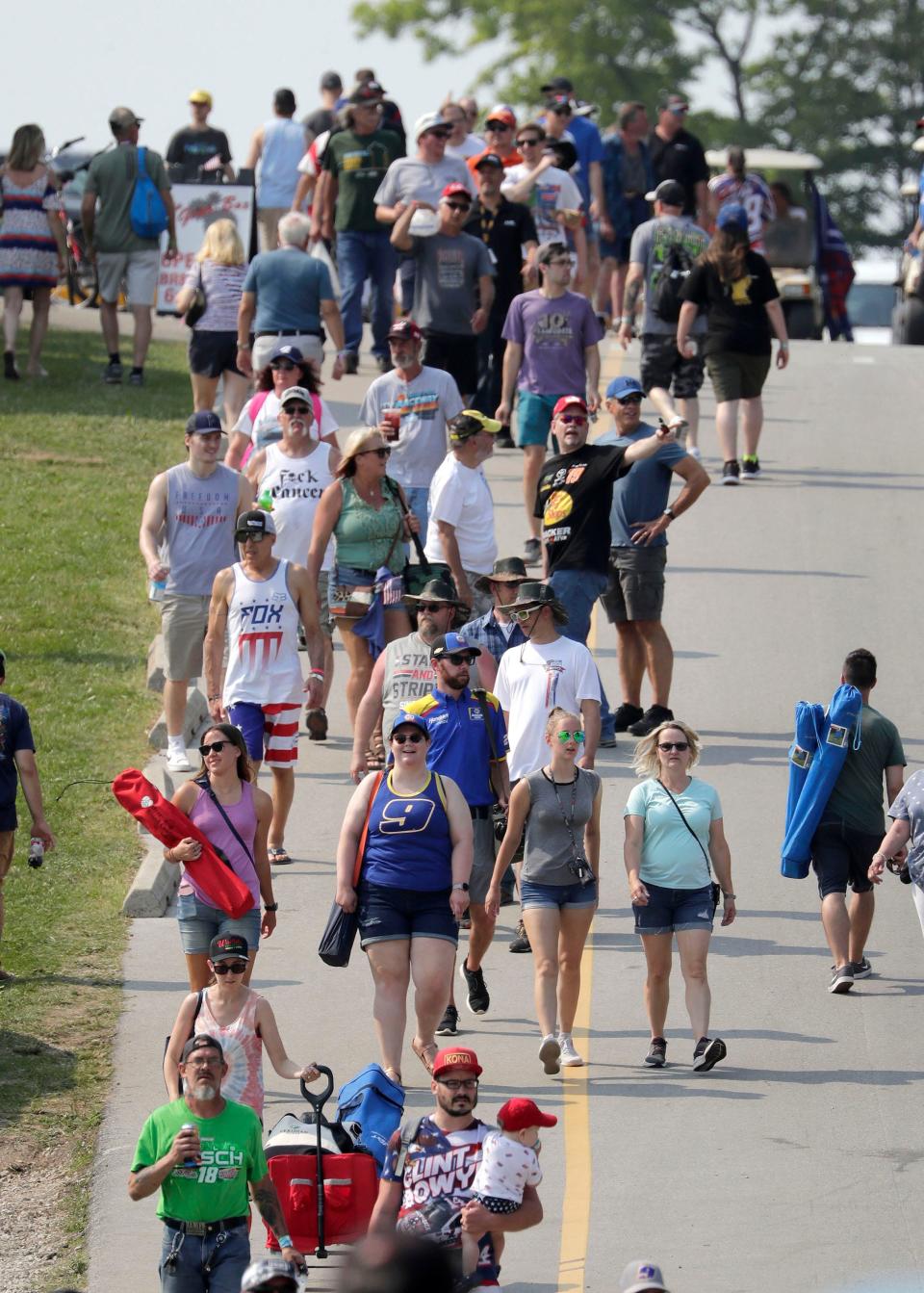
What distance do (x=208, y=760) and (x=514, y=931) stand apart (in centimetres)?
310

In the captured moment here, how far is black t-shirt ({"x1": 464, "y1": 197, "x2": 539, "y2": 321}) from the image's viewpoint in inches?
786

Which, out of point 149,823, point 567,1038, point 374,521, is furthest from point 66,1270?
point 374,521

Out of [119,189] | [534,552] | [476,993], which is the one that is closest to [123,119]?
[119,189]

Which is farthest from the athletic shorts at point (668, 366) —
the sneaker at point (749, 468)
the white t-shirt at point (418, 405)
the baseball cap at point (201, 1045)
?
the baseball cap at point (201, 1045)

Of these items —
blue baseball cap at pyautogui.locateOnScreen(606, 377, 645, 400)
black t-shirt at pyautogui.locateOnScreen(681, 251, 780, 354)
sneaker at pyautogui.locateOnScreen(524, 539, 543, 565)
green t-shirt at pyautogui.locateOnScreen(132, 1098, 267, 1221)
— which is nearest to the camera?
green t-shirt at pyautogui.locateOnScreen(132, 1098, 267, 1221)

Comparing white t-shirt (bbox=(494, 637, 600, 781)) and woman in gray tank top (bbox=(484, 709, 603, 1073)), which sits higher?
white t-shirt (bbox=(494, 637, 600, 781))

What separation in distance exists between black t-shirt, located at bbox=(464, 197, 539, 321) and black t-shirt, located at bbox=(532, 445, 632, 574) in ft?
19.7

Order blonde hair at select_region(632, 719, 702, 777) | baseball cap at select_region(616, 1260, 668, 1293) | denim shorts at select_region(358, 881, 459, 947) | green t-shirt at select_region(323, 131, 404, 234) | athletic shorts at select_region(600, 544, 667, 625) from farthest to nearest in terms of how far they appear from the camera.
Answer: green t-shirt at select_region(323, 131, 404, 234), athletic shorts at select_region(600, 544, 667, 625), blonde hair at select_region(632, 719, 702, 777), denim shorts at select_region(358, 881, 459, 947), baseball cap at select_region(616, 1260, 668, 1293)

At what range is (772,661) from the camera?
17.5 metres

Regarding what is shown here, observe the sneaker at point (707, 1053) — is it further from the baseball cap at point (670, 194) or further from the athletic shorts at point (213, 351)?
the baseball cap at point (670, 194)

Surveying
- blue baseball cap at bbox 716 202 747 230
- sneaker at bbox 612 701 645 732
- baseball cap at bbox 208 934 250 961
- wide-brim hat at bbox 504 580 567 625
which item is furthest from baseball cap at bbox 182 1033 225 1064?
blue baseball cap at bbox 716 202 747 230

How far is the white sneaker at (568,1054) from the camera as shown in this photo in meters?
11.2

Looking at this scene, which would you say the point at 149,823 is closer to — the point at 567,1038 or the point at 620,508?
the point at 567,1038

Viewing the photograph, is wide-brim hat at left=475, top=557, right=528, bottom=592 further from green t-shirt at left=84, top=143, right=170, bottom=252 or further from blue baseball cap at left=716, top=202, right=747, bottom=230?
green t-shirt at left=84, top=143, right=170, bottom=252
